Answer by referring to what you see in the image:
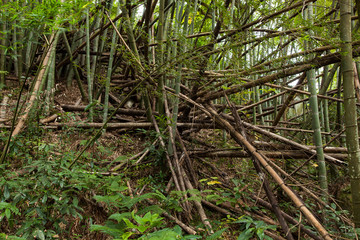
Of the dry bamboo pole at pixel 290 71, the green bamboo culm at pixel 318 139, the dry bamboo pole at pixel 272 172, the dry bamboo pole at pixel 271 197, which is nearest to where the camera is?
Answer: the dry bamboo pole at pixel 272 172

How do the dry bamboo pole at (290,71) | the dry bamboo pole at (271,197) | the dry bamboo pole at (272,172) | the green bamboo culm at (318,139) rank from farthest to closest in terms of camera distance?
the green bamboo culm at (318,139) < the dry bamboo pole at (290,71) < the dry bamboo pole at (271,197) < the dry bamboo pole at (272,172)

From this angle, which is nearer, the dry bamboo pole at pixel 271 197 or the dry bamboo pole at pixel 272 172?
the dry bamboo pole at pixel 272 172

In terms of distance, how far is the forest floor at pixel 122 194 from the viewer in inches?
54.1

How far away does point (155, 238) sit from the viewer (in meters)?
0.97

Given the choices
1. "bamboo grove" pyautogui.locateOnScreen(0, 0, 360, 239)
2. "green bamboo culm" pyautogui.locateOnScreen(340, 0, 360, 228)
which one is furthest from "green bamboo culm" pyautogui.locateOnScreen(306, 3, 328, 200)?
"green bamboo culm" pyautogui.locateOnScreen(340, 0, 360, 228)

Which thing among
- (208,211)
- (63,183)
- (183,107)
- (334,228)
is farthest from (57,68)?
(334,228)

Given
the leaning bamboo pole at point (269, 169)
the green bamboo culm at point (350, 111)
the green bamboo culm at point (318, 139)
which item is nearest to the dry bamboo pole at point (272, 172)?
the leaning bamboo pole at point (269, 169)

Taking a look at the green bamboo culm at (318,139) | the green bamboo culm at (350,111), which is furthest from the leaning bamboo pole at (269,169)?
the green bamboo culm at (318,139)

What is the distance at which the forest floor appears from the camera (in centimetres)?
137

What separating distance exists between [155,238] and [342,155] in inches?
78.1

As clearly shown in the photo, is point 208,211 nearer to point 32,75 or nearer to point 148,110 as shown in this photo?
point 148,110

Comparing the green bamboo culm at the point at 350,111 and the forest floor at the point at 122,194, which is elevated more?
the green bamboo culm at the point at 350,111

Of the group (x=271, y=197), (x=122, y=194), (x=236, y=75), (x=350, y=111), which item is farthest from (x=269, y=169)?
(x=122, y=194)

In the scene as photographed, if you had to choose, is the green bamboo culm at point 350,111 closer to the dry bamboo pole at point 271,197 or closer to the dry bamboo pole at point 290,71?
the dry bamboo pole at point 290,71
